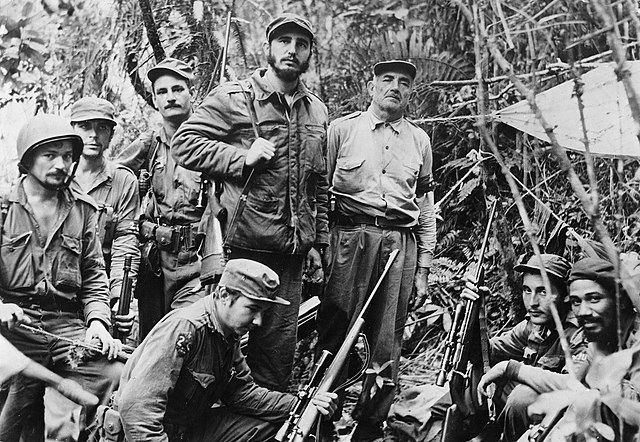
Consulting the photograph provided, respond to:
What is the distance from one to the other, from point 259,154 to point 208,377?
50.7 inches

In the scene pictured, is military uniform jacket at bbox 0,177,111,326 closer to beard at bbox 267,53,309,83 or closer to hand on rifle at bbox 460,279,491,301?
beard at bbox 267,53,309,83

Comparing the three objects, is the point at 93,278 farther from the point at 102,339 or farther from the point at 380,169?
the point at 380,169

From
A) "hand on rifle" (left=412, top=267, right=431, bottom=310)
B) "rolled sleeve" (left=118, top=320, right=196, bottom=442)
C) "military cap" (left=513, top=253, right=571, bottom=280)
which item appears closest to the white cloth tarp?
"military cap" (left=513, top=253, right=571, bottom=280)

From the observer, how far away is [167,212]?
6039 millimetres

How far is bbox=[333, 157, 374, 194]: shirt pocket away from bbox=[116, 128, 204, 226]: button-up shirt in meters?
0.92

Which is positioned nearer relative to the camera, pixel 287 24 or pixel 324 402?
pixel 324 402

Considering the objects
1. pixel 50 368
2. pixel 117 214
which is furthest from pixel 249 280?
pixel 117 214

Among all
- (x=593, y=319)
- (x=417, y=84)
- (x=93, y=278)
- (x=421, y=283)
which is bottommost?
(x=593, y=319)

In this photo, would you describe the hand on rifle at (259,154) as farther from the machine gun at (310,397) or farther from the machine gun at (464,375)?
the machine gun at (464,375)

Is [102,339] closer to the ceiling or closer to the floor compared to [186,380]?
closer to the ceiling

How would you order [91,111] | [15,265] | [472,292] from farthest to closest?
[91,111]
[472,292]
[15,265]

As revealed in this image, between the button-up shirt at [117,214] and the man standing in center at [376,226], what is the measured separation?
1.33 m

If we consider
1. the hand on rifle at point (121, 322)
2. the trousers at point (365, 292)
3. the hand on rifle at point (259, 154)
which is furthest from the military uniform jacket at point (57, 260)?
the trousers at point (365, 292)

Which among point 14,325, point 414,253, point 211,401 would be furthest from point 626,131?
point 14,325
